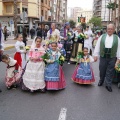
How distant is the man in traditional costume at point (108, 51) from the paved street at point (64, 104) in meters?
0.53

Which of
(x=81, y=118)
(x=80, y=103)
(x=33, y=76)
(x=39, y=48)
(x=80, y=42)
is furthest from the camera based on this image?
(x=80, y=42)

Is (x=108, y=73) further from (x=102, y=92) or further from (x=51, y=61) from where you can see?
(x=51, y=61)

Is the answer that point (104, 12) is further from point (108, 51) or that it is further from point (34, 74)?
point (34, 74)

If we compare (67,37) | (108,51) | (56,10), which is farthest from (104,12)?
(108,51)

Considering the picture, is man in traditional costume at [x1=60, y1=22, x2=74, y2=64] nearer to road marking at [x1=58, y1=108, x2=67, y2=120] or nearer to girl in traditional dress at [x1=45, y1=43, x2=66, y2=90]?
girl in traditional dress at [x1=45, y1=43, x2=66, y2=90]

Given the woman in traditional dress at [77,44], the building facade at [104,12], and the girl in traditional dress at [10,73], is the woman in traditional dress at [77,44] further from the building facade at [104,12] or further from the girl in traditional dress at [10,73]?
the building facade at [104,12]

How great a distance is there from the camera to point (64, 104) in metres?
5.10

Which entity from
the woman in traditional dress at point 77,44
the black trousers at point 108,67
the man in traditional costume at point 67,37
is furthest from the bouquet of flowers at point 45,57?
the woman in traditional dress at point 77,44

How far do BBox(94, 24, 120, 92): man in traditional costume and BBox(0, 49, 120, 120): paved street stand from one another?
0.53 m

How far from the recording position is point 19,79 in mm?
6277

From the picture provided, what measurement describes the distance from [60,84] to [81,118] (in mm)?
1846

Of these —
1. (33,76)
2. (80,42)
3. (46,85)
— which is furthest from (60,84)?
(80,42)

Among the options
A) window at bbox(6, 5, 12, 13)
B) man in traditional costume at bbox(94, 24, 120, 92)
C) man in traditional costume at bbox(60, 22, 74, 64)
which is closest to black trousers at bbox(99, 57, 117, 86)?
man in traditional costume at bbox(94, 24, 120, 92)

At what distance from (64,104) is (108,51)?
2019 millimetres
